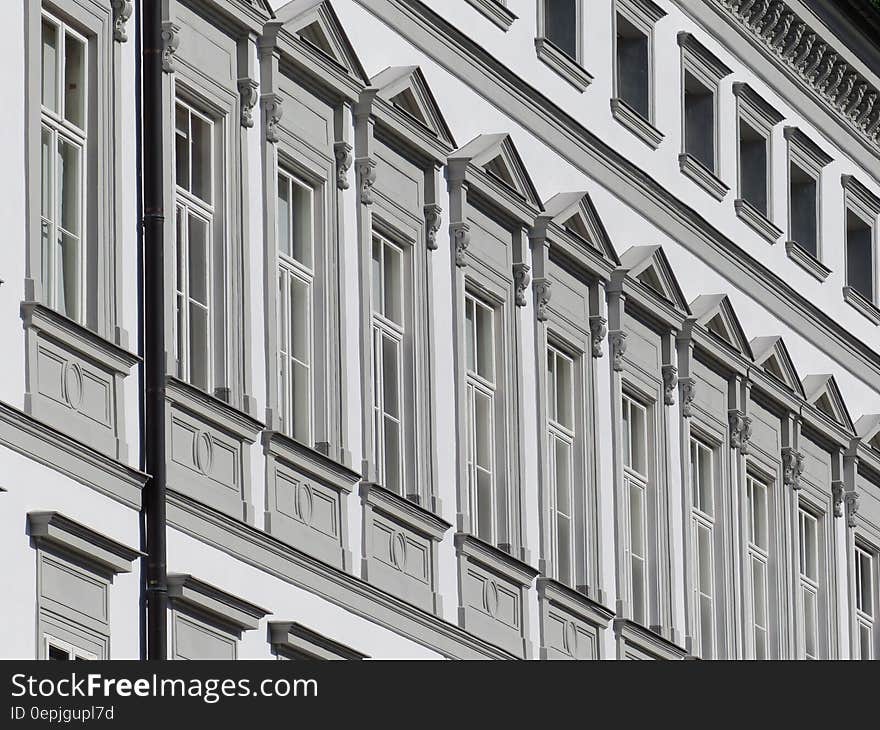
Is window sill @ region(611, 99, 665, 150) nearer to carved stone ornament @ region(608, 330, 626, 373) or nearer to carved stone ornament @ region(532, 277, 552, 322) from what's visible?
carved stone ornament @ region(608, 330, 626, 373)

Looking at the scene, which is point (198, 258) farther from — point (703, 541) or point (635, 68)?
point (703, 541)

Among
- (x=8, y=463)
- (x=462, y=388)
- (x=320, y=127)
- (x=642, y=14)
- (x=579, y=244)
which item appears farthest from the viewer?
(x=642, y=14)

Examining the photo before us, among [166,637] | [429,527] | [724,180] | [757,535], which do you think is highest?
[724,180]

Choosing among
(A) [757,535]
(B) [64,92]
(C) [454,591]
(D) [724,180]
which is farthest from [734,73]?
(B) [64,92]

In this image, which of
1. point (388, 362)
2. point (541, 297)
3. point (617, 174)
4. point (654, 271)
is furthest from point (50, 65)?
point (654, 271)

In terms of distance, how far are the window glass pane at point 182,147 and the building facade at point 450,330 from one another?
0.9 inches

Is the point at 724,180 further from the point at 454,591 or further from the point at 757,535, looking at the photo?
the point at 454,591

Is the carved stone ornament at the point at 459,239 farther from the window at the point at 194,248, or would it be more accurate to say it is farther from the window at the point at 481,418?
the window at the point at 194,248

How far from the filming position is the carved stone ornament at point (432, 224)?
27.0 metres

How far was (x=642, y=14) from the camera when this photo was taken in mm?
32438

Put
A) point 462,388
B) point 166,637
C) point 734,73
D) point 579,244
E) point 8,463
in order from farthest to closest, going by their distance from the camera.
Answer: point 734,73 → point 579,244 → point 462,388 → point 166,637 → point 8,463

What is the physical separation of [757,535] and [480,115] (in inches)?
299

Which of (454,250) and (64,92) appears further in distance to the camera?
(454,250)

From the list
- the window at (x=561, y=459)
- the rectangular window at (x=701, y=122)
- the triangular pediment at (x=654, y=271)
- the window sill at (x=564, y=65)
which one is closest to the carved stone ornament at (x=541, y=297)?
the window at (x=561, y=459)
